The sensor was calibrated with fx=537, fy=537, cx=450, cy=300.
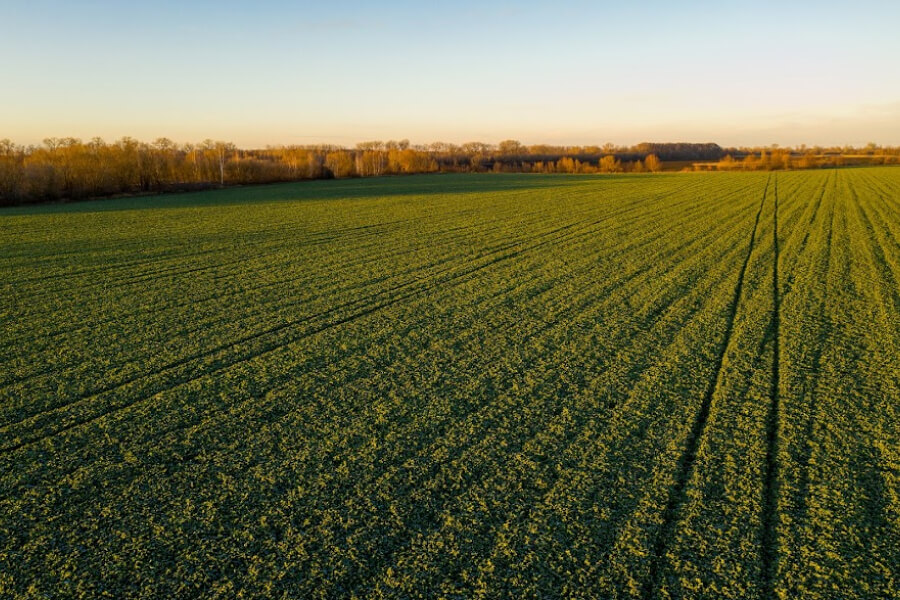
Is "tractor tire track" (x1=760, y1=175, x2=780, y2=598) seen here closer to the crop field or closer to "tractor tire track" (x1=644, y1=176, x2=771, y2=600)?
the crop field

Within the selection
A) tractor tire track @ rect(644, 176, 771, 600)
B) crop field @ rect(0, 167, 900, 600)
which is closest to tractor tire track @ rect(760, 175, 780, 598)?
crop field @ rect(0, 167, 900, 600)

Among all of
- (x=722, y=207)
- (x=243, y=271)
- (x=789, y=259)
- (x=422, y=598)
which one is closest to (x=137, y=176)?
(x=243, y=271)

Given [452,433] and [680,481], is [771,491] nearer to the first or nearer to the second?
[680,481]

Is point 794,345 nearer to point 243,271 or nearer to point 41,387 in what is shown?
point 41,387

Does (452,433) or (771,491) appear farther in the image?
(452,433)

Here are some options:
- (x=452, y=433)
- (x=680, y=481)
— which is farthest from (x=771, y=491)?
(x=452, y=433)

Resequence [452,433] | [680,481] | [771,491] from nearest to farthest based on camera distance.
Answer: [771,491] → [680,481] → [452,433]

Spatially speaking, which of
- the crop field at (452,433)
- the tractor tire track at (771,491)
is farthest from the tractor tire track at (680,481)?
the tractor tire track at (771,491)

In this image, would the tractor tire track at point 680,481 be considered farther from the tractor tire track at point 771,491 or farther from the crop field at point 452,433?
the tractor tire track at point 771,491
